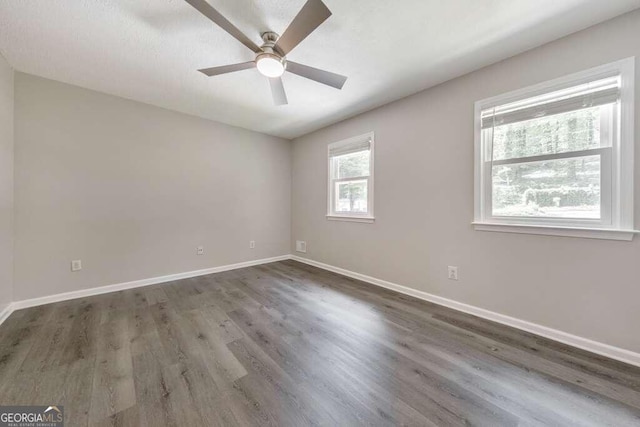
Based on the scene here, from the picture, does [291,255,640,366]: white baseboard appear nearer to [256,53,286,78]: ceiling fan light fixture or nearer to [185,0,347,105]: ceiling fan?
[185,0,347,105]: ceiling fan

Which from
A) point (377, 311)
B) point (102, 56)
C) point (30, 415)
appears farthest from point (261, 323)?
point (102, 56)

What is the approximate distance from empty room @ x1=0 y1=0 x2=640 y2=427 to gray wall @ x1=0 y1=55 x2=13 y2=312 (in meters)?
0.03

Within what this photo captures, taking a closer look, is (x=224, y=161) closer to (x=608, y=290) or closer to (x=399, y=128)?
(x=399, y=128)

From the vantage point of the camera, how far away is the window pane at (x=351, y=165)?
3.46 m

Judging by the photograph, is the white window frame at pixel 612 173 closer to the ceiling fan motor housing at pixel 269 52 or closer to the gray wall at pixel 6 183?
the ceiling fan motor housing at pixel 269 52

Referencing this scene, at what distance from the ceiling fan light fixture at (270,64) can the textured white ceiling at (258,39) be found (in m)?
0.24

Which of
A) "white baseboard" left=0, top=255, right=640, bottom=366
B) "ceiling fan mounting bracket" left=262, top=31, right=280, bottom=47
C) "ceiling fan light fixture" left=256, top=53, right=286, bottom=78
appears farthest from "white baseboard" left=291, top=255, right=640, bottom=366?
"ceiling fan mounting bracket" left=262, top=31, right=280, bottom=47

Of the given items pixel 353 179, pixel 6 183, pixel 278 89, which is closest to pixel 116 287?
pixel 6 183

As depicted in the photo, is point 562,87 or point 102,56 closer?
point 562,87

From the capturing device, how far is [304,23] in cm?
144

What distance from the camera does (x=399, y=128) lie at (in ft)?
9.64

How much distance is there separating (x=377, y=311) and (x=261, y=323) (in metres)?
1.16
